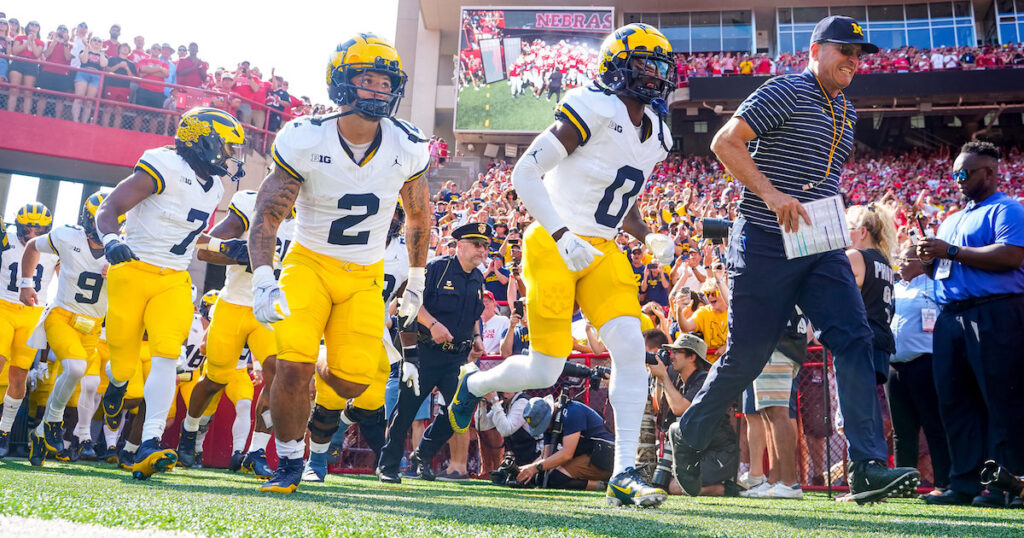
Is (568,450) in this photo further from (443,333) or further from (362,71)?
(362,71)

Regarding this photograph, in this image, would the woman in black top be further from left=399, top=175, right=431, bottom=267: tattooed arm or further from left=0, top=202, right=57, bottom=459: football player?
left=0, top=202, right=57, bottom=459: football player

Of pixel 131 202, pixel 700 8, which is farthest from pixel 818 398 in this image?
pixel 700 8

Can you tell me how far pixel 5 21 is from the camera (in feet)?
59.5

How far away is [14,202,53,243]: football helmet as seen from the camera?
8070 mm

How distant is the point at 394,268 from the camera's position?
6.71 metres

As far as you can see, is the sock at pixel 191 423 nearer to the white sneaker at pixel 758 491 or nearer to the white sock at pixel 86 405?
the white sock at pixel 86 405

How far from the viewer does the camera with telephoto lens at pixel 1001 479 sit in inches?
169

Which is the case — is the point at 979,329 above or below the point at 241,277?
below

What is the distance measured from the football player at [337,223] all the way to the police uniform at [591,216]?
32.9 inches

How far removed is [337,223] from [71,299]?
4203mm

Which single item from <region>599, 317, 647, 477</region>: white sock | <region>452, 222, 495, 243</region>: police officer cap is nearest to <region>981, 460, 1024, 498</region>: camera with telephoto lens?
<region>599, 317, 647, 477</region>: white sock

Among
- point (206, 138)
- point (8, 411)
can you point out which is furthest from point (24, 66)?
point (206, 138)

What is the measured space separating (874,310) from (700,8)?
31.4 metres

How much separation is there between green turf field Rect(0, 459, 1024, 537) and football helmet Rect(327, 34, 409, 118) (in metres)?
1.91
